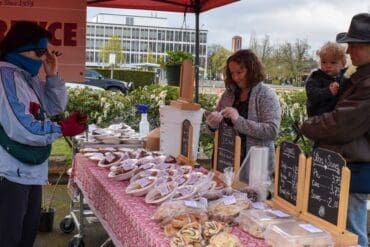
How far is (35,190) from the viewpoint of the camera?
2475 millimetres

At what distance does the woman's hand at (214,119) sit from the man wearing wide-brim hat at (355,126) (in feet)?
1.95

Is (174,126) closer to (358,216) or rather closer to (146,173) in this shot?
(146,173)

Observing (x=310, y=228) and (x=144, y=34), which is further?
(x=144, y=34)

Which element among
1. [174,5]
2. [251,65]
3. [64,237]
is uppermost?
[174,5]

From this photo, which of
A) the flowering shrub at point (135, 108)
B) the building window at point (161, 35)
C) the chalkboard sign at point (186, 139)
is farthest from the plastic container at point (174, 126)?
the building window at point (161, 35)

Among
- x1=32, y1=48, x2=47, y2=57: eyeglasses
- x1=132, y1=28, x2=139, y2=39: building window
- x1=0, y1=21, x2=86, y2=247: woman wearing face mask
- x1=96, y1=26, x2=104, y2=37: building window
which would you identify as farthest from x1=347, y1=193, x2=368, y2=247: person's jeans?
x1=132, y1=28, x2=139, y2=39: building window

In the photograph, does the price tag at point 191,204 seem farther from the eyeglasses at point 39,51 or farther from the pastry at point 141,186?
the eyeglasses at point 39,51

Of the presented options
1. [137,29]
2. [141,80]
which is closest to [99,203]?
[141,80]

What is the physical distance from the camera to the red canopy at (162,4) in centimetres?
435

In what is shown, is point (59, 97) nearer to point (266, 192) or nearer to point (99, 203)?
point (99, 203)

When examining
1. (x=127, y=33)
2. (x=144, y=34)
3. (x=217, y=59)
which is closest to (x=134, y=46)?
(x=127, y=33)

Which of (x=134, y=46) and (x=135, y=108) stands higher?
(x=134, y=46)

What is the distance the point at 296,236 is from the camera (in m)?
1.51

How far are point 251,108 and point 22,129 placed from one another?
48.2 inches
